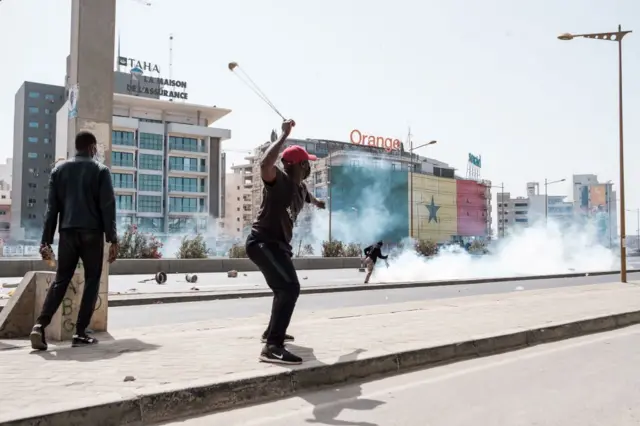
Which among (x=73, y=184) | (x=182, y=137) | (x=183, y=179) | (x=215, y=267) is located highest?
(x=182, y=137)

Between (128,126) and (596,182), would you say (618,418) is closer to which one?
(128,126)

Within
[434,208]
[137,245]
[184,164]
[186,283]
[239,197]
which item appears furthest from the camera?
[239,197]

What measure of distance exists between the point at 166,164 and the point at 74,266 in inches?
3409

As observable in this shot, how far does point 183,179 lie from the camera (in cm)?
9044

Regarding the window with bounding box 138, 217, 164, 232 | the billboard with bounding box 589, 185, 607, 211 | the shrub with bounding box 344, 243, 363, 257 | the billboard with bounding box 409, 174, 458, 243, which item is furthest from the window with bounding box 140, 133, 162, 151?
the billboard with bounding box 589, 185, 607, 211

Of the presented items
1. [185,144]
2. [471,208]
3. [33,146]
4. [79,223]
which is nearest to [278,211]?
[79,223]

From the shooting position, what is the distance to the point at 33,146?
11050 centimetres

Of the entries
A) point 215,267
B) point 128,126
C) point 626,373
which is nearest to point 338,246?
point 215,267

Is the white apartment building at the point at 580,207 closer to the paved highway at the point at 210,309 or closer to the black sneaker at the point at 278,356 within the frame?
the paved highway at the point at 210,309

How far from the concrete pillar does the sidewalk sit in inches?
48.3

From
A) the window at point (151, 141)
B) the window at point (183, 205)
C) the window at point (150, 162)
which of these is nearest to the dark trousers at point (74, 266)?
the window at point (150, 162)

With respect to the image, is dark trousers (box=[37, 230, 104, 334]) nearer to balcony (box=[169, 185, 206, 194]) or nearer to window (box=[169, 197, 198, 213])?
window (box=[169, 197, 198, 213])

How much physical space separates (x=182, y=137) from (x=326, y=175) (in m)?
30.1

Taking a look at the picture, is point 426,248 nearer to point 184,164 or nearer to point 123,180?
point 123,180
